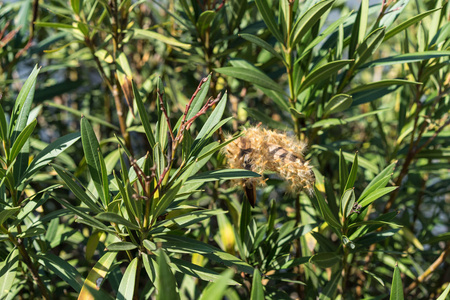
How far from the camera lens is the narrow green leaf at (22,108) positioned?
2.81ft

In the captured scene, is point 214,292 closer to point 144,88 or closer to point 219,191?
point 219,191

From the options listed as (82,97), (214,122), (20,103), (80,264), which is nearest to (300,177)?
(214,122)

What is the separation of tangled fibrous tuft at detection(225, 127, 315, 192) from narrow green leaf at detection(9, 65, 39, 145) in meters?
0.45

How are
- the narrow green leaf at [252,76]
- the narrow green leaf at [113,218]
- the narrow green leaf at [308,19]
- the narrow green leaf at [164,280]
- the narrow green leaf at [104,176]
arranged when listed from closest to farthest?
the narrow green leaf at [164,280] < the narrow green leaf at [113,218] < the narrow green leaf at [104,176] < the narrow green leaf at [308,19] < the narrow green leaf at [252,76]

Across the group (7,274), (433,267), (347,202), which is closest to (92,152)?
(7,274)

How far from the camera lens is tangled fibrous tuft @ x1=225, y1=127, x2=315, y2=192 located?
92cm

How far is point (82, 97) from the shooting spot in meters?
1.83

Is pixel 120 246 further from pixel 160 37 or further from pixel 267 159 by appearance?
pixel 160 37

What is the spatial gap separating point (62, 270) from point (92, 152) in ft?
0.90

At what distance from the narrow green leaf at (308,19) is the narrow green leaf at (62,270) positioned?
29.3 inches

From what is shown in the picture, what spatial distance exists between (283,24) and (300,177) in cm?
38

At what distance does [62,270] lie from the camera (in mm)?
867

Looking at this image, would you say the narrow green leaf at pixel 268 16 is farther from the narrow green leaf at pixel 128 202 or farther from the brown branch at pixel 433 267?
the brown branch at pixel 433 267

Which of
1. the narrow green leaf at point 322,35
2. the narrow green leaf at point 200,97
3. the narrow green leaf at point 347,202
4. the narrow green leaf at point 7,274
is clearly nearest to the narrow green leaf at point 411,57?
the narrow green leaf at point 322,35
